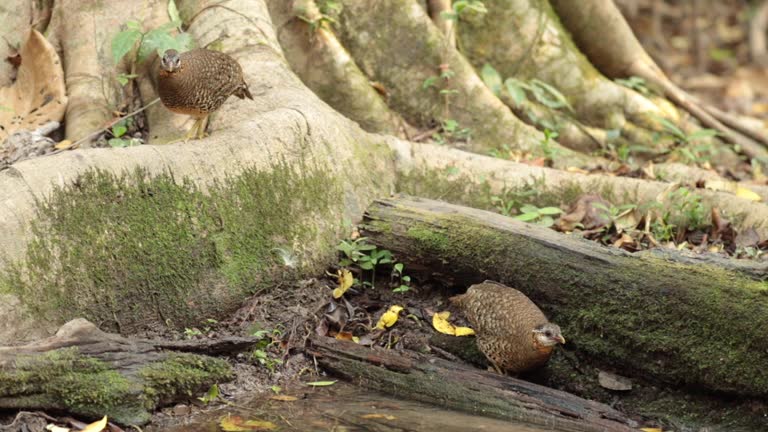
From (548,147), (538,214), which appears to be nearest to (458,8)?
(548,147)

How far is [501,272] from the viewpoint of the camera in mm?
5043

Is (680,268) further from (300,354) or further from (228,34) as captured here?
(228,34)

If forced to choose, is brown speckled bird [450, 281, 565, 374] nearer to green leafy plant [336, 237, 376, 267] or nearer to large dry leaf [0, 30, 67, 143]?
green leafy plant [336, 237, 376, 267]

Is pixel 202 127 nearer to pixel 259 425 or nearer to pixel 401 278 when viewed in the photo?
pixel 401 278

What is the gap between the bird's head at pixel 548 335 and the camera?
4.55 m

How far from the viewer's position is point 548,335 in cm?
457

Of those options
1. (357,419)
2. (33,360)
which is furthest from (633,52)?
(33,360)

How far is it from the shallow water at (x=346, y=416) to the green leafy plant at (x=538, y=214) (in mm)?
1775

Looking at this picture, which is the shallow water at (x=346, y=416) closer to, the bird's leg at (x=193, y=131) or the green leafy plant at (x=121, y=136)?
the bird's leg at (x=193, y=131)

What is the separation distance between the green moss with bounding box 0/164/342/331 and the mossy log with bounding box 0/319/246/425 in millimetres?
397

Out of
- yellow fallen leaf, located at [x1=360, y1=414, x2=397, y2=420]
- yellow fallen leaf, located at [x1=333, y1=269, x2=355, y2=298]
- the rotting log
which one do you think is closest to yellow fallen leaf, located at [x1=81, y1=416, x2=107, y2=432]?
yellow fallen leaf, located at [x1=360, y1=414, x2=397, y2=420]

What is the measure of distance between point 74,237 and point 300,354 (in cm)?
133

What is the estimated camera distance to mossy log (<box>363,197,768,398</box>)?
4.36 m

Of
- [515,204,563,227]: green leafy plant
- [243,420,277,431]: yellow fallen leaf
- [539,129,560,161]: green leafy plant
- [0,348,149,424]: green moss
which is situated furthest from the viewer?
[539,129,560,161]: green leafy plant
